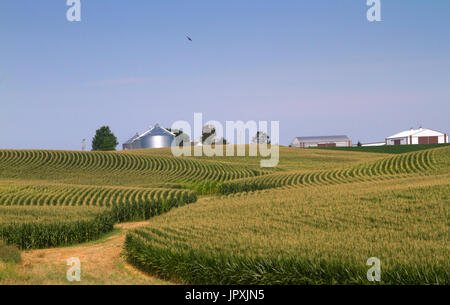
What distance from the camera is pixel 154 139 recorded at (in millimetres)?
110812

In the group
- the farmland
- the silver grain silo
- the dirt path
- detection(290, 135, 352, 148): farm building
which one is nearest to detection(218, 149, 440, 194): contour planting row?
the farmland

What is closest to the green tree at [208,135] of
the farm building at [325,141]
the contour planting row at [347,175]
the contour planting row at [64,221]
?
the farm building at [325,141]

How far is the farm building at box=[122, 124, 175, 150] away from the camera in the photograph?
11062 cm

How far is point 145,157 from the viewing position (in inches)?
2562

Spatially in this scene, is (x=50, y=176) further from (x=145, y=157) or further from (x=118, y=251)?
(x=118, y=251)

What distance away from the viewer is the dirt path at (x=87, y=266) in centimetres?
1315

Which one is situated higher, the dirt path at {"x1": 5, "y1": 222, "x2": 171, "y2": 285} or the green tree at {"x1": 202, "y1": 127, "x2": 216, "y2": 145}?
the green tree at {"x1": 202, "y1": 127, "x2": 216, "y2": 145}

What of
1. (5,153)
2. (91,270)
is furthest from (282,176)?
(5,153)

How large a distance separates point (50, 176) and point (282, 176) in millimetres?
27857

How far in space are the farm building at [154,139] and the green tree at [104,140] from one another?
33.2 meters

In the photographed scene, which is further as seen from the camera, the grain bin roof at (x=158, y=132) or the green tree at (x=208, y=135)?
the green tree at (x=208, y=135)

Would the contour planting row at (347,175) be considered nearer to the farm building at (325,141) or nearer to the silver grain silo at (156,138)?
the silver grain silo at (156,138)

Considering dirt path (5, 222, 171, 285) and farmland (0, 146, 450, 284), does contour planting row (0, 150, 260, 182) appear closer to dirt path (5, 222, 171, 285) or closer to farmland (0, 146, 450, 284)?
farmland (0, 146, 450, 284)

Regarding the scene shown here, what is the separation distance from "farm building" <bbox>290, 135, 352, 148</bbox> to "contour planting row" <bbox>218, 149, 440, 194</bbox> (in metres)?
93.9
